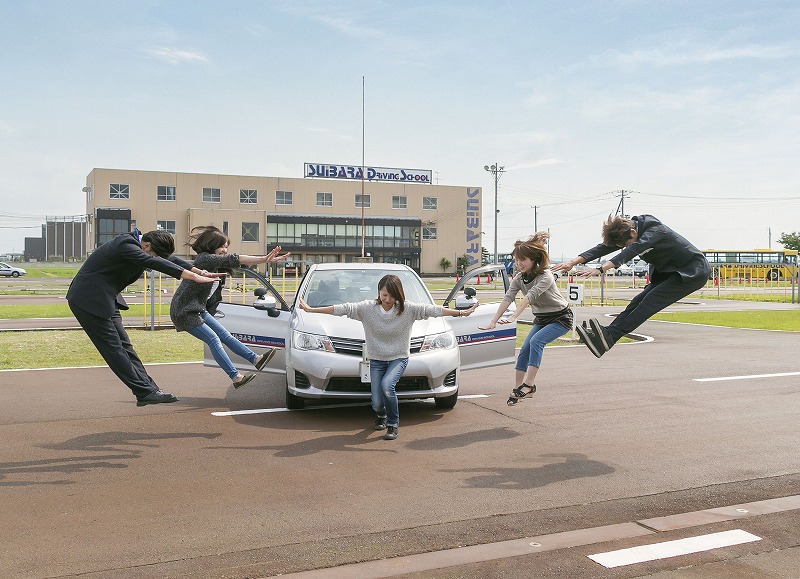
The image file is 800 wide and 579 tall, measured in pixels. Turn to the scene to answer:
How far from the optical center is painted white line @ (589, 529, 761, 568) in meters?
4.18

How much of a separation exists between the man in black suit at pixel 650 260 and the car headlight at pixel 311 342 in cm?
235

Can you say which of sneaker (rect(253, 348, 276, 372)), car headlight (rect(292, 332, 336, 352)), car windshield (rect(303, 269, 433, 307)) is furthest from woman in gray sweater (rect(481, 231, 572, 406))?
sneaker (rect(253, 348, 276, 372))

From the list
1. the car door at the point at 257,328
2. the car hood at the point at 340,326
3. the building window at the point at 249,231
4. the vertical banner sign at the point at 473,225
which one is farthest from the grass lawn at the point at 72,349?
the vertical banner sign at the point at 473,225

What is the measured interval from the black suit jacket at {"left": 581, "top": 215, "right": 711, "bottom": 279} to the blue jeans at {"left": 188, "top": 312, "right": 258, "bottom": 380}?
11.6ft

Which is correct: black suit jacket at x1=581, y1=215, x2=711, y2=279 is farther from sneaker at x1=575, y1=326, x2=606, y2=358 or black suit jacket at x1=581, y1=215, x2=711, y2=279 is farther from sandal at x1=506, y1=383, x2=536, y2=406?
sandal at x1=506, y1=383, x2=536, y2=406

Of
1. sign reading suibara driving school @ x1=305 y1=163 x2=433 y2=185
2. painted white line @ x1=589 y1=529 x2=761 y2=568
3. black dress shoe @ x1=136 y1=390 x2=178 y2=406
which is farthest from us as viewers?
sign reading suibara driving school @ x1=305 y1=163 x2=433 y2=185

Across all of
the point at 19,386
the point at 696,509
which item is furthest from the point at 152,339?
the point at 696,509

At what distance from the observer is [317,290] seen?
906cm

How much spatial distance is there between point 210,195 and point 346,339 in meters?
73.1

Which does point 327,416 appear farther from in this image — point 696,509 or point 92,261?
point 696,509

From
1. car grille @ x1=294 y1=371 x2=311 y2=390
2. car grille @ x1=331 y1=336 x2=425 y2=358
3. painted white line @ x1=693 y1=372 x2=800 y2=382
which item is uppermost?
car grille @ x1=331 y1=336 x2=425 y2=358

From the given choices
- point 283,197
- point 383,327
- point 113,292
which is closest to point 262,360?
point 383,327

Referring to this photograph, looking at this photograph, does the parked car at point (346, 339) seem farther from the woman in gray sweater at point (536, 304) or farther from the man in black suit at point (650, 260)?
the man in black suit at point (650, 260)

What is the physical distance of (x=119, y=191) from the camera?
75250 mm
